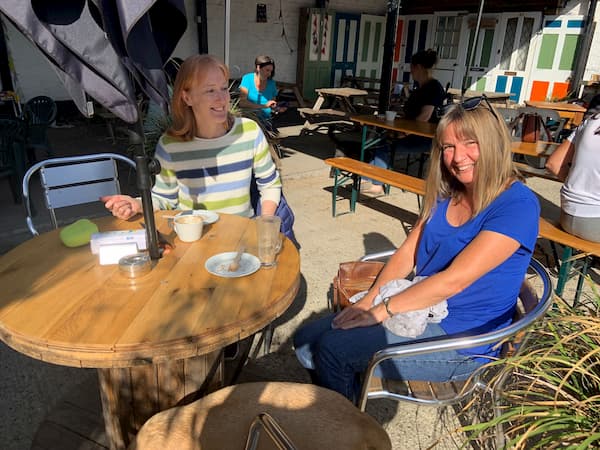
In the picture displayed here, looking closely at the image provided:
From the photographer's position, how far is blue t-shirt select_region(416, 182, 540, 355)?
5.02 feet

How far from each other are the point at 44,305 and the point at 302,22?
11.1 meters

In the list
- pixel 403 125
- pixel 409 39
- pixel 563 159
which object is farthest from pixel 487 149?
pixel 409 39

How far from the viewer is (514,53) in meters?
11.4

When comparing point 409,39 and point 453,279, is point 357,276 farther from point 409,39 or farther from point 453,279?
point 409,39

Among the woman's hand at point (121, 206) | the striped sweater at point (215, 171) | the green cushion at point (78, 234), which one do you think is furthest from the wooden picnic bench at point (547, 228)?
the green cushion at point (78, 234)

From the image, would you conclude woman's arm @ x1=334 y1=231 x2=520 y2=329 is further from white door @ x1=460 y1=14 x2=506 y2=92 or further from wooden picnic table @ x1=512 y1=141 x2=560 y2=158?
white door @ x1=460 y1=14 x2=506 y2=92

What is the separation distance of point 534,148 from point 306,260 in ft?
8.52

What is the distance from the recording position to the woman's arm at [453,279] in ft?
4.99

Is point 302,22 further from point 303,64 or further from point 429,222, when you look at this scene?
point 429,222

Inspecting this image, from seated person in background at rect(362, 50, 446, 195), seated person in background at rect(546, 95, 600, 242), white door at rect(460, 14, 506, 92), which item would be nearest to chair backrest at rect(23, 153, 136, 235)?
seated person in background at rect(546, 95, 600, 242)

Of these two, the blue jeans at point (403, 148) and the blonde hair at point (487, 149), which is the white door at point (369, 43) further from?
the blonde hair at point (487, 149)

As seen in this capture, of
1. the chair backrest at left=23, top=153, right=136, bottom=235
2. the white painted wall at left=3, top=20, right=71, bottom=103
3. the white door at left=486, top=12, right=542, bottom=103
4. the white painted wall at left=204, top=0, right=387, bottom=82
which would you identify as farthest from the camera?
the white door at left=486, top=12, right=542, bottom=103

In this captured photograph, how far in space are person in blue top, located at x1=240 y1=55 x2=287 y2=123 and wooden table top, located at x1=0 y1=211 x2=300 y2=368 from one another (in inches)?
174

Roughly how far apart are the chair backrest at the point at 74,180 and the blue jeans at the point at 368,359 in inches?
56.1
